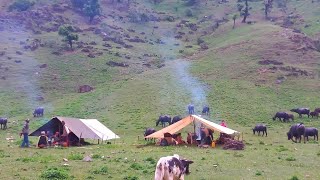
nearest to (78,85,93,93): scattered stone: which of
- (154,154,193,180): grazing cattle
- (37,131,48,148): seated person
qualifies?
(37,131,48,148): seated person

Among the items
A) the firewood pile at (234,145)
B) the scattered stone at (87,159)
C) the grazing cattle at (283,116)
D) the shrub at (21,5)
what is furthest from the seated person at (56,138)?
the shrub at (21,5)

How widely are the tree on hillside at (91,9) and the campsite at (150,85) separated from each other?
0.96 feet

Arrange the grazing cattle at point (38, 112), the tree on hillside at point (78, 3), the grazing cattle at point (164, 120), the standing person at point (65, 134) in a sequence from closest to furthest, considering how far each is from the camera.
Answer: the standing person at point (65, 134) < the grazing cattle at point (164, 120) < the grazing cattle at point (38, 112) < the tree on hillside at point (78, 3)

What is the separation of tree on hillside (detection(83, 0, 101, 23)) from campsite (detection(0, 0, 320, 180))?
11.5 inches

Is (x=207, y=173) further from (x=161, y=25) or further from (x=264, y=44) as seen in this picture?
(x=161, y=25)

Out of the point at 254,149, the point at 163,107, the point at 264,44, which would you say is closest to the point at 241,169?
the point at 254,149

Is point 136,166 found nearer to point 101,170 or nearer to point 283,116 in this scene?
point 101,170

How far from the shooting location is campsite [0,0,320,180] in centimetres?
2716

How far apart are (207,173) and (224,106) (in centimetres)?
3996

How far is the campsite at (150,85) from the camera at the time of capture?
89.1ft

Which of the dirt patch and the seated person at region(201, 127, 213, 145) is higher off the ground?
the dirt patch

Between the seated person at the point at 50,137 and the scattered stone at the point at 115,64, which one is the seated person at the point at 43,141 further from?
the scattered stone at the point at 115,64

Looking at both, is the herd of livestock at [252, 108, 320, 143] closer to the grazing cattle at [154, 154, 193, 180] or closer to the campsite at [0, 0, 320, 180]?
the campsite at [0, 0, 320, 180]

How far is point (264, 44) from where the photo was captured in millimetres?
93438
